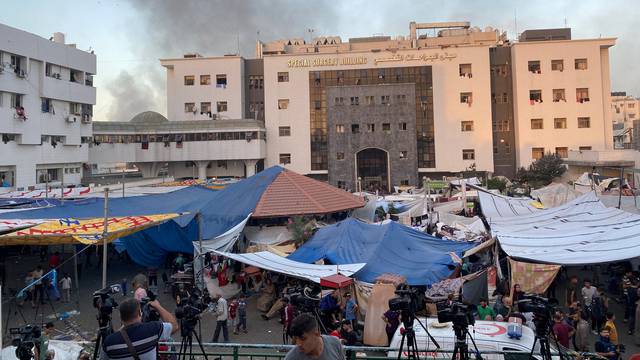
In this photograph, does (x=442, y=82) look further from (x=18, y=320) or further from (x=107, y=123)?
(x=18, y=320)

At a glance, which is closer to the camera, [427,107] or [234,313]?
[234,313]

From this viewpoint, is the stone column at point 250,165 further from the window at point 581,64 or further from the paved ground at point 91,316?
the window at point 581,64

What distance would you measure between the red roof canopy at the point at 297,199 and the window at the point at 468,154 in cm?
2532

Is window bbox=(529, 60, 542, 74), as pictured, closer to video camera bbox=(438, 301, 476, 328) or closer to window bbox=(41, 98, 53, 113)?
window bbox=(41, 98, 53, 113)

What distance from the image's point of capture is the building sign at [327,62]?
146 feet

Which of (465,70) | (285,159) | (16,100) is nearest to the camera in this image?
(16,100)

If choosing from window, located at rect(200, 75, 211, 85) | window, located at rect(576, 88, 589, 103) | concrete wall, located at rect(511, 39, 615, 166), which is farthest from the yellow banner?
window, located at rect(576, 88, 589, 103)

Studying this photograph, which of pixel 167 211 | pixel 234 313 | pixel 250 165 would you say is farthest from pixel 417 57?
pixel 234 313

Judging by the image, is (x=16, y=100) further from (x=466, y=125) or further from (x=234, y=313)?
(x=466, y=125)

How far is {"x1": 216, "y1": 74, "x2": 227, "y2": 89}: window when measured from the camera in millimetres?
46750

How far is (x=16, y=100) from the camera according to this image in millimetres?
30469

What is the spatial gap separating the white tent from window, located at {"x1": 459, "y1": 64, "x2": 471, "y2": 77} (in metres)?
29.5

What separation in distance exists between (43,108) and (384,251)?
28837 mm

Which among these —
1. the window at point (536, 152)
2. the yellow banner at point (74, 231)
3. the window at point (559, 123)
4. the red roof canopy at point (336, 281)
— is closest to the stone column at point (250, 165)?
the window at point (536, 152)
